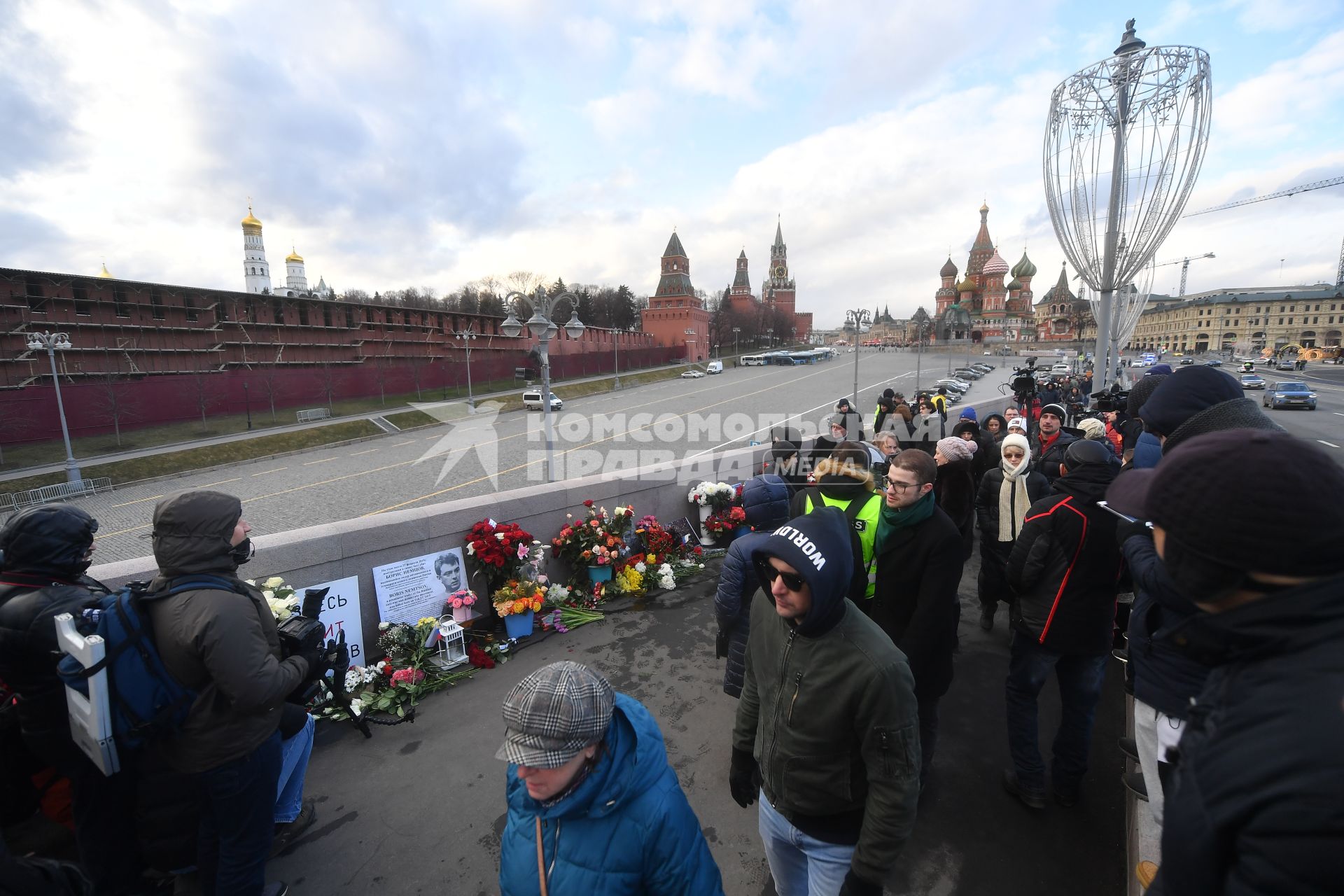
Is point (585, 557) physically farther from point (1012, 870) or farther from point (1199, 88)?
point (1199, 88)

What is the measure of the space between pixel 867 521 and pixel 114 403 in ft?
121

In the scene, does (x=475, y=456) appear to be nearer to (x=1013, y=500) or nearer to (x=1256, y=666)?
(x=1013, y=500)

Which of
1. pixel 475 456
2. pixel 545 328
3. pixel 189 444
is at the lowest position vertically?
pixel 475 456

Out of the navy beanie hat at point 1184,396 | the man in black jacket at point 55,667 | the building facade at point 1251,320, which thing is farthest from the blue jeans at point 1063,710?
the building facade at point 1251,320

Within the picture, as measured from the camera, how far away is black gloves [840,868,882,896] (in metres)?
2.02

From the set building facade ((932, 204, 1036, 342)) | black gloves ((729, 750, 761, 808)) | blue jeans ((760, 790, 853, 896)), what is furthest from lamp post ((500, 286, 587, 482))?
building facade ((932, 204, 1036, 342))

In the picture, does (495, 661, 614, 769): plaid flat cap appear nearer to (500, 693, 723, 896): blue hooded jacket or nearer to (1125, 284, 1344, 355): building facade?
(500, 693, 723, 896): blue hooded jacket

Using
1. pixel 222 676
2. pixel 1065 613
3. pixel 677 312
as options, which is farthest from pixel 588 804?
pixel 677 312

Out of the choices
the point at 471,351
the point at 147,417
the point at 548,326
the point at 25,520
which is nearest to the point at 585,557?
the point at 25,520

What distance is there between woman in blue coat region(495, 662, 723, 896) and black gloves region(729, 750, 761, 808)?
77cm

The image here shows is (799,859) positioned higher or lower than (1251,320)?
lower

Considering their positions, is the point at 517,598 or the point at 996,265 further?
the point at 996,265

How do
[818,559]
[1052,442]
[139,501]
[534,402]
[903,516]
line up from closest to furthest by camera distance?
[818,559] → [903,516] → [1052,442] → [139,501] → [534,402]

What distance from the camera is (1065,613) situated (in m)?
3.10
